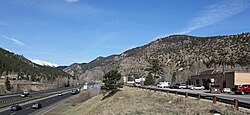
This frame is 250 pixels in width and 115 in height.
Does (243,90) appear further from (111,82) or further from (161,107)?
(161,107)

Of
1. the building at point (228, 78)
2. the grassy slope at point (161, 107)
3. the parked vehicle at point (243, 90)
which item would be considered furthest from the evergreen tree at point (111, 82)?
the parked vehicle at point (243, 90)

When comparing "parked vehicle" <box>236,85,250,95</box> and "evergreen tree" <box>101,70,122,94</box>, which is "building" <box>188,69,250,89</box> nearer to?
"parked vehicle" <box>236,85,250,95</box>

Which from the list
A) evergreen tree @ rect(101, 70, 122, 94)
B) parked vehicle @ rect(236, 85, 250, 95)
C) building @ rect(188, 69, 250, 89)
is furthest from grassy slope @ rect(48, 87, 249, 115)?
building @ rect(188, 69, 250, 89)

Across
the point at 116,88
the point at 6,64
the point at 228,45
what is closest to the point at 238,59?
the point at 228,45

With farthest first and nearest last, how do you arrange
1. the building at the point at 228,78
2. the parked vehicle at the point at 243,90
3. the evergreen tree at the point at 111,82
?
the building at the point at 228,78, the evergreen tree at the point at 111,82, the parked vehicle at the point at 243,90

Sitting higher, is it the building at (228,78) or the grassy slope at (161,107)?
the building at (228,78)

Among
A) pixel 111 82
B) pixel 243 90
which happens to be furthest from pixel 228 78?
pixel 111 82

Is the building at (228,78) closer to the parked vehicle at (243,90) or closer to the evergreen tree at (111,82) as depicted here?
the parked vehicle at (243,90)

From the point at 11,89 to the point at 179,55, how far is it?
317ft

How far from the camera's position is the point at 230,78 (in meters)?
82.4

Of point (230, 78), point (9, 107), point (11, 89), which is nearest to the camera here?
point (9, 107)

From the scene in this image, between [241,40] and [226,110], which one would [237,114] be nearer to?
[226,110]

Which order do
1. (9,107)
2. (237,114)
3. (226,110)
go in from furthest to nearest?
(9,107) < (226,110) < (237,114)

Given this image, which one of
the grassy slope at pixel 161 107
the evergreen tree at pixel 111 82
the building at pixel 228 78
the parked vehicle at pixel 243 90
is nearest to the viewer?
the grassy slope at pixel 161 107
